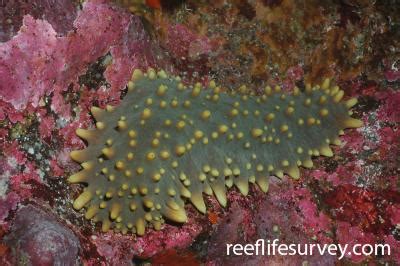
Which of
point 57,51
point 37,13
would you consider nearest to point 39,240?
point 57,51

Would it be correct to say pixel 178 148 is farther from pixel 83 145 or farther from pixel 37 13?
pixel 37 13

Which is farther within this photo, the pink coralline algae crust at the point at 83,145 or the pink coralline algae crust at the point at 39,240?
the pink coralline algae crust at the point at 83,145

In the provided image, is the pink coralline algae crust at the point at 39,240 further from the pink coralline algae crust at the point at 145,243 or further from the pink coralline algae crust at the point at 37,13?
the pink coralline algae crust at the point at 37,13

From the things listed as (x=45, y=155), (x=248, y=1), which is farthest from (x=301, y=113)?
(x=45, y=155)

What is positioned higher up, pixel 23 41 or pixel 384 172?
pixel 23 41

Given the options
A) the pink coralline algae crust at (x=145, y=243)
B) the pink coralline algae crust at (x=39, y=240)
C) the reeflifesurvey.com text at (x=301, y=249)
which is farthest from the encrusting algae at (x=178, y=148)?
the reeflifesurvey.com text at (x=301, y=249)

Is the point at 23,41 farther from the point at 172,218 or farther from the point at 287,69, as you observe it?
the point at 287,69
